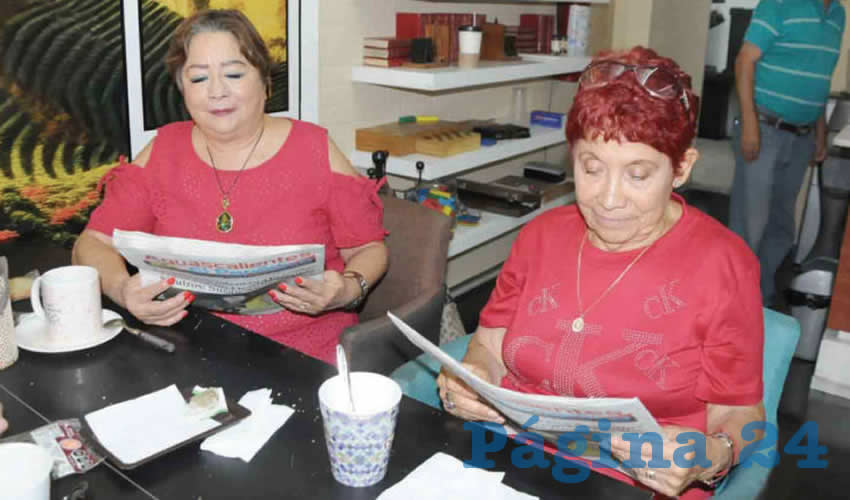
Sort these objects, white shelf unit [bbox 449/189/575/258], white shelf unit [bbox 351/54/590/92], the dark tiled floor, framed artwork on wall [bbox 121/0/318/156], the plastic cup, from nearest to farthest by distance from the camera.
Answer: the plastic cup < framed artwork on wall [bbox 121/0/318/156] < the dark tiled floor < white shelf unit [bbox 351/54/590/92] < white shelf unit [bbox 449/189/575/258]

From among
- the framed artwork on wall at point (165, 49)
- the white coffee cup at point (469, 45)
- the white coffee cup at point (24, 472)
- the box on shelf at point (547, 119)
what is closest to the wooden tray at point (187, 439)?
the white coffee cup at point (24, 472)

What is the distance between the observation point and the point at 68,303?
1270 mm

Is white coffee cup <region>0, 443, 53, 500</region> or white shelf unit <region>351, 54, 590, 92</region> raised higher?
white shelf unit <region>351, 54, 590, 92</region>

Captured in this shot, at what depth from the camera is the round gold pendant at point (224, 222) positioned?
1662 mm

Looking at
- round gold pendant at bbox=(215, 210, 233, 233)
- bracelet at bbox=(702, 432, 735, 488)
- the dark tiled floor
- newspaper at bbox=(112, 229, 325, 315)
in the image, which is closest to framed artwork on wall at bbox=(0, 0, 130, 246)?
round gold pendant at bbox=(215, 210, 233, 233)

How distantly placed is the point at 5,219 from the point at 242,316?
70 centimetres

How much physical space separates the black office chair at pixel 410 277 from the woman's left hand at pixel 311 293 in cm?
16

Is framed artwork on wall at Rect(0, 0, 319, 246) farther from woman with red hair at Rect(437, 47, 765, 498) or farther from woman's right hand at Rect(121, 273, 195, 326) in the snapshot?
woman with red hair at Rect(437, 47, 765, 498)

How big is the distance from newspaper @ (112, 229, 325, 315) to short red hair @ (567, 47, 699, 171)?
51cm

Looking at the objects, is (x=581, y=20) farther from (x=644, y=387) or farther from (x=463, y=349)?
(x=644, y=387)

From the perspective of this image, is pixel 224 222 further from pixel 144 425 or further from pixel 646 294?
pixel 646 294

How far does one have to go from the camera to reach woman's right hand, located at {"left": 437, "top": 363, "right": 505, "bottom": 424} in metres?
1.18

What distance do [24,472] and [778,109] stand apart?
318cm

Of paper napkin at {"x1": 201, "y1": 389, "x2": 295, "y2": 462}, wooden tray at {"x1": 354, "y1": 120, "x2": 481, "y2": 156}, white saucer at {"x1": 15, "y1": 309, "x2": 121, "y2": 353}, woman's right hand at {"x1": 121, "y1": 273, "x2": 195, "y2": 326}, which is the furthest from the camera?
wooden tray at {"x1": 354, "y1": 120, "x2": 481, "y2": 156}
